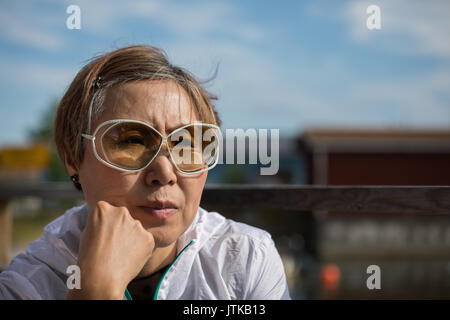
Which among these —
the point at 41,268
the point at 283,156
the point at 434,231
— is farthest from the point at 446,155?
the point at 41,268

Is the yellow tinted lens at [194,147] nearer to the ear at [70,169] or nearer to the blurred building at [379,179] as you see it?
the ear at [70,169]

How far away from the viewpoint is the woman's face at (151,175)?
1267 millimetres

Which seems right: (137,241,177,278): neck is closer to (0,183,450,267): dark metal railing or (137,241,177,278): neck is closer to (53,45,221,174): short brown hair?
(53,45,221,174): short brown hair

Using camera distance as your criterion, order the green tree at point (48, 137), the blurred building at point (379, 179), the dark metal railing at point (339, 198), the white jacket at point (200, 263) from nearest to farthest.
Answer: the white jacket at point (200, 263), the dark metal railing at point (339, 198), the blurred building at point (379, 179), the green tree at point (48, 137)

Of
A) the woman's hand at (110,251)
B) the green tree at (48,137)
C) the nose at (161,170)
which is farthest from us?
the green tree at (48,137)

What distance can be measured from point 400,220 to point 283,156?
5.40 metres

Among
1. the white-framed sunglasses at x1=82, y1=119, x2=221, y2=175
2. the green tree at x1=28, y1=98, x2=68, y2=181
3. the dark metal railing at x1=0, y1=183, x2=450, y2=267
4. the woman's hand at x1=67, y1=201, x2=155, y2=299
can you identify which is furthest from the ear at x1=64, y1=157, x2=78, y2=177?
the green tree at x1=28, y1=98, x2=68, y2=181

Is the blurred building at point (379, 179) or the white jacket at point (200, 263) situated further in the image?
the blurred building at point (379, 179)

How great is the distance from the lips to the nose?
0.06m

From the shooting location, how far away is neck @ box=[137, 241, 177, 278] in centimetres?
152

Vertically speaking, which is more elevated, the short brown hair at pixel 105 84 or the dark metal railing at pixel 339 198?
the short brown hair at pixel 105 84

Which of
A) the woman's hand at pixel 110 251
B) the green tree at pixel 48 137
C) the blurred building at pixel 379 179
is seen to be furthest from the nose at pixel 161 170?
the green tree at pixel 48 137

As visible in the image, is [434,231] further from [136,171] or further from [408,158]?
[136,171]

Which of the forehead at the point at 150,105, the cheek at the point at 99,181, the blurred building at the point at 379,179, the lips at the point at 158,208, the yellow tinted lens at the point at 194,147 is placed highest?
the forehead at the point at 150,105
